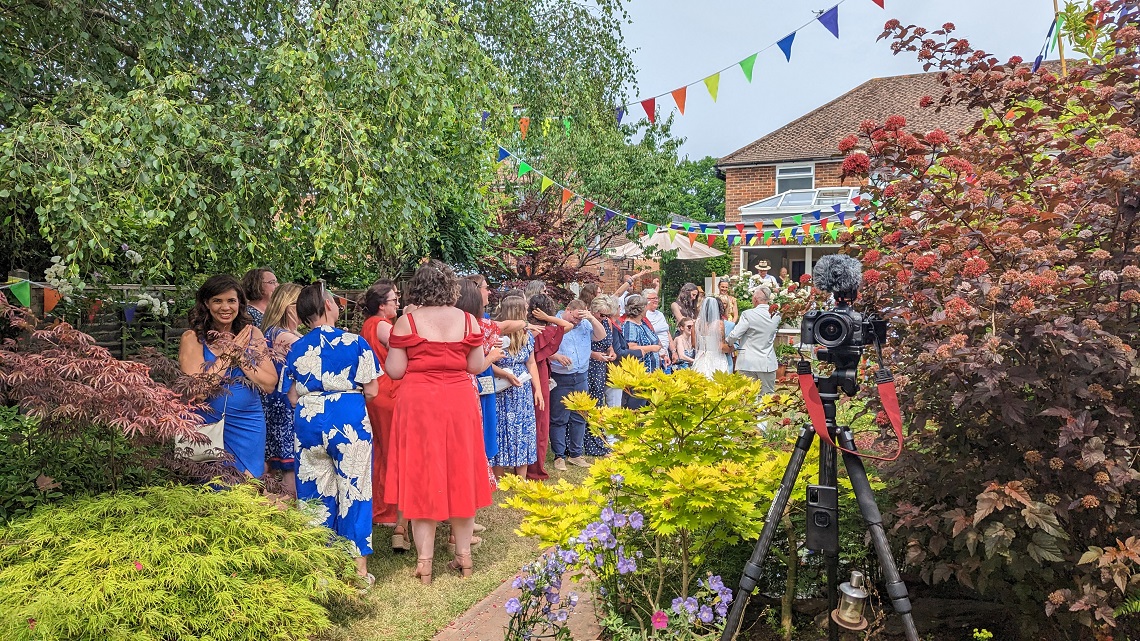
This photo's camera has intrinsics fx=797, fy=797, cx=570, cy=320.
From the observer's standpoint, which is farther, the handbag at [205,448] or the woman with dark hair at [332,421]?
the woman with dark hair at [332,421]

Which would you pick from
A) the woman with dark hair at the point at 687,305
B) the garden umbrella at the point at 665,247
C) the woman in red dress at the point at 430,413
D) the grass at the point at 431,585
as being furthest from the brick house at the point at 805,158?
the woman in red dress at the point at 430,413

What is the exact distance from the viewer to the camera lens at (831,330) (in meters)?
2.86

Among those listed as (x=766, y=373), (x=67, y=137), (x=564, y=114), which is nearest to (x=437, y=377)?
(x=67, y=137)

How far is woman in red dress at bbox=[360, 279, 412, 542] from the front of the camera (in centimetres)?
540

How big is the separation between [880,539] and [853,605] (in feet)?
0.98

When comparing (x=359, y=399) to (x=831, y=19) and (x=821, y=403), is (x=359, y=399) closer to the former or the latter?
(x=821, y=403)

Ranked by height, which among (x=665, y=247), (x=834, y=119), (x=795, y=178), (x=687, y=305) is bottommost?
Result: (x=687, y=305)

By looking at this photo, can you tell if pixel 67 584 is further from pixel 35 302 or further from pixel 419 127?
pixel 35 302

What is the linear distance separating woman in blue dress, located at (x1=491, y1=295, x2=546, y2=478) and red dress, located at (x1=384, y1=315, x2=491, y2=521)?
1.92 m

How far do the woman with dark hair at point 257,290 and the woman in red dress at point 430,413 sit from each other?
133cm

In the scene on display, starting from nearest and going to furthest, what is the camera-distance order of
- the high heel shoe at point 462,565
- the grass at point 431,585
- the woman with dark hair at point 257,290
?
the grass at point 431,585 → the high heel shoe at point 462,565 → the woman with dark hair at point 257,290

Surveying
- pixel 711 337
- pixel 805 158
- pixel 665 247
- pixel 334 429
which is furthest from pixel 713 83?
pixel 805 158

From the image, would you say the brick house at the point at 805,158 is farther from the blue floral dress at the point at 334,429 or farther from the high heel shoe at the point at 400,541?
the blue floral dress at the point at 334,429

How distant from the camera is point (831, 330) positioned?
2889 mm
